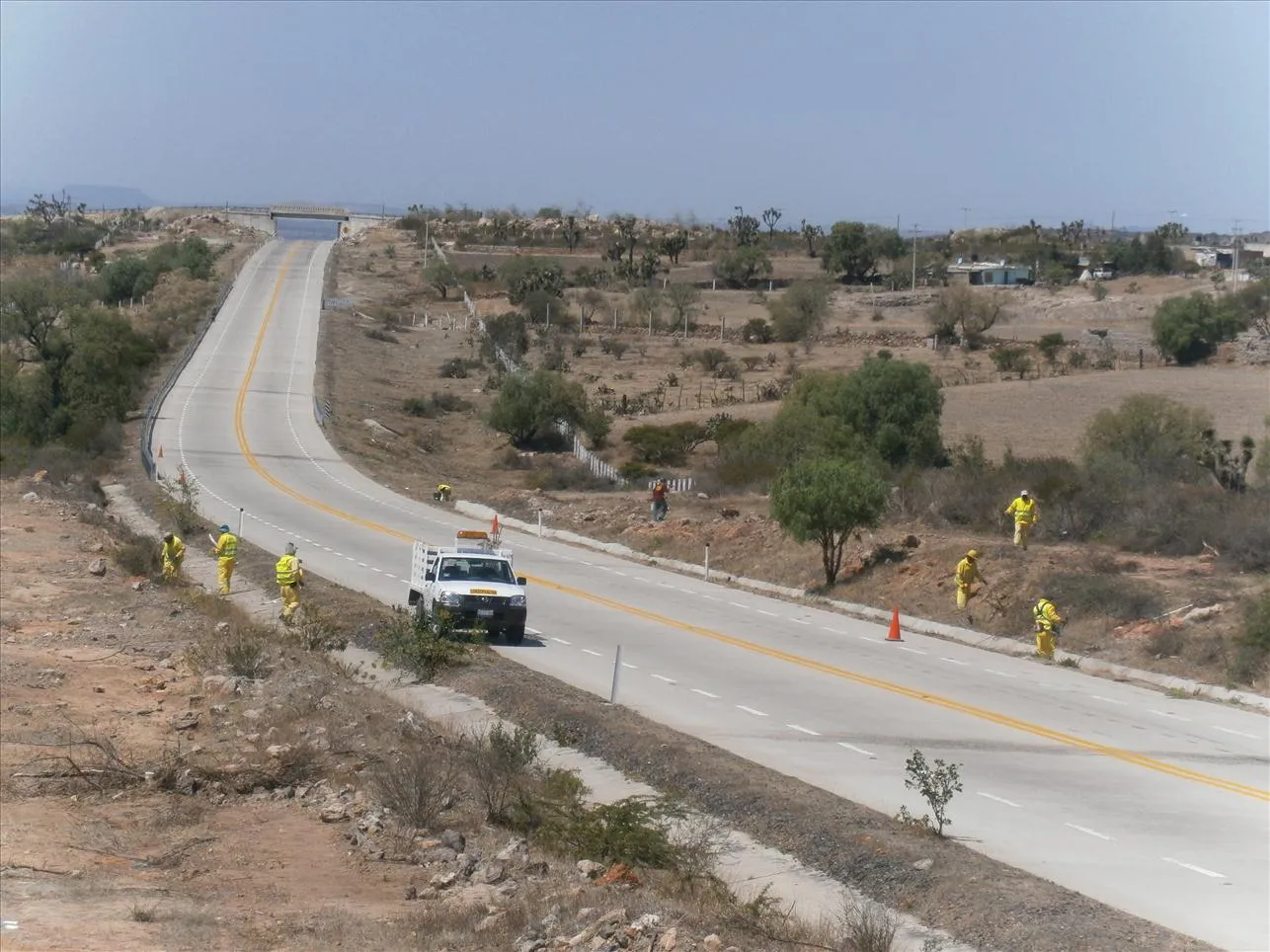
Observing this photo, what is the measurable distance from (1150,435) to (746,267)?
8832cm

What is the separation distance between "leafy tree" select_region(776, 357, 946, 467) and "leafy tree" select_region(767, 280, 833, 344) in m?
45.1

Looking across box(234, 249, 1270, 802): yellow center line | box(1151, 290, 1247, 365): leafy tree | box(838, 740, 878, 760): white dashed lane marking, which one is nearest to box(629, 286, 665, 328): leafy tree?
box(1151, 290, 1247, 365): leafy tree

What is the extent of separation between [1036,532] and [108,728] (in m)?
23.5

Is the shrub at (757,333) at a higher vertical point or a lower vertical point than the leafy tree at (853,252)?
lower

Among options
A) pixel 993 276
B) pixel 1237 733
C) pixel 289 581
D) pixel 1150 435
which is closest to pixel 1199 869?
pixel 1237 733

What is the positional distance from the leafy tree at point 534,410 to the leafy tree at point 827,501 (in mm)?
32985

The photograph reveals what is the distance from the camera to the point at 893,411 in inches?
2190

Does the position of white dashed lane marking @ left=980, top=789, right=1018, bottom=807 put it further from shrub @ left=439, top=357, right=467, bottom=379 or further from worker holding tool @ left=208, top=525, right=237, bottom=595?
shrub @ left=439, top=357, right=467, bottom=379

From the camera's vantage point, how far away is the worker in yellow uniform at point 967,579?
30.0 metres

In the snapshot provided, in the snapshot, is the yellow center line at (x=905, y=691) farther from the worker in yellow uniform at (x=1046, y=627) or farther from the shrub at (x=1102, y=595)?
A: the shrub at (x=1102, y=595)

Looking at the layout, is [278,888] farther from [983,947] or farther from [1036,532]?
[1036,532]

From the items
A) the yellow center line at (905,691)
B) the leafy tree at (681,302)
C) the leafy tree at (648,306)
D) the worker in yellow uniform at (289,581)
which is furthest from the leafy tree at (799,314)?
the worker in yellow uniform at (289,581)

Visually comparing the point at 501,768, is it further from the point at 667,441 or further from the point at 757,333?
the point at 757,333

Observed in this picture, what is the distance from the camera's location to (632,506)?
155ft
